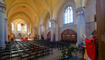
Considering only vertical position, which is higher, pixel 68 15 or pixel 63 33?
pixel 68 15

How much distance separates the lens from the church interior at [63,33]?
152 cm

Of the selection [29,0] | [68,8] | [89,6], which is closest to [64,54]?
[89,6]

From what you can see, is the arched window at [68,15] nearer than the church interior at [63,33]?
No

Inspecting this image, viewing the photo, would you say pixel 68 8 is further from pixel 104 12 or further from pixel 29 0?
pixel 104 12

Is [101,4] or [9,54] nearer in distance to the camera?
[101,4]

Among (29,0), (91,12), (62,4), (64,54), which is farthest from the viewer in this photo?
(29,0)

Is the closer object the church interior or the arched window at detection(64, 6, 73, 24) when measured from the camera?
the church interior

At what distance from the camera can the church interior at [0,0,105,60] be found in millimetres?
1525

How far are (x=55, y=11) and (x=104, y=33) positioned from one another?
1534 cm

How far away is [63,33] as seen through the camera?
50.8 ft

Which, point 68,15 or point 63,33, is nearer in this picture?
point 68,15

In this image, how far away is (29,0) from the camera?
2048 centimetres

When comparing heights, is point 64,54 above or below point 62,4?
below

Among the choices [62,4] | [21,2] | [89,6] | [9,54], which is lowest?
[9,54]
